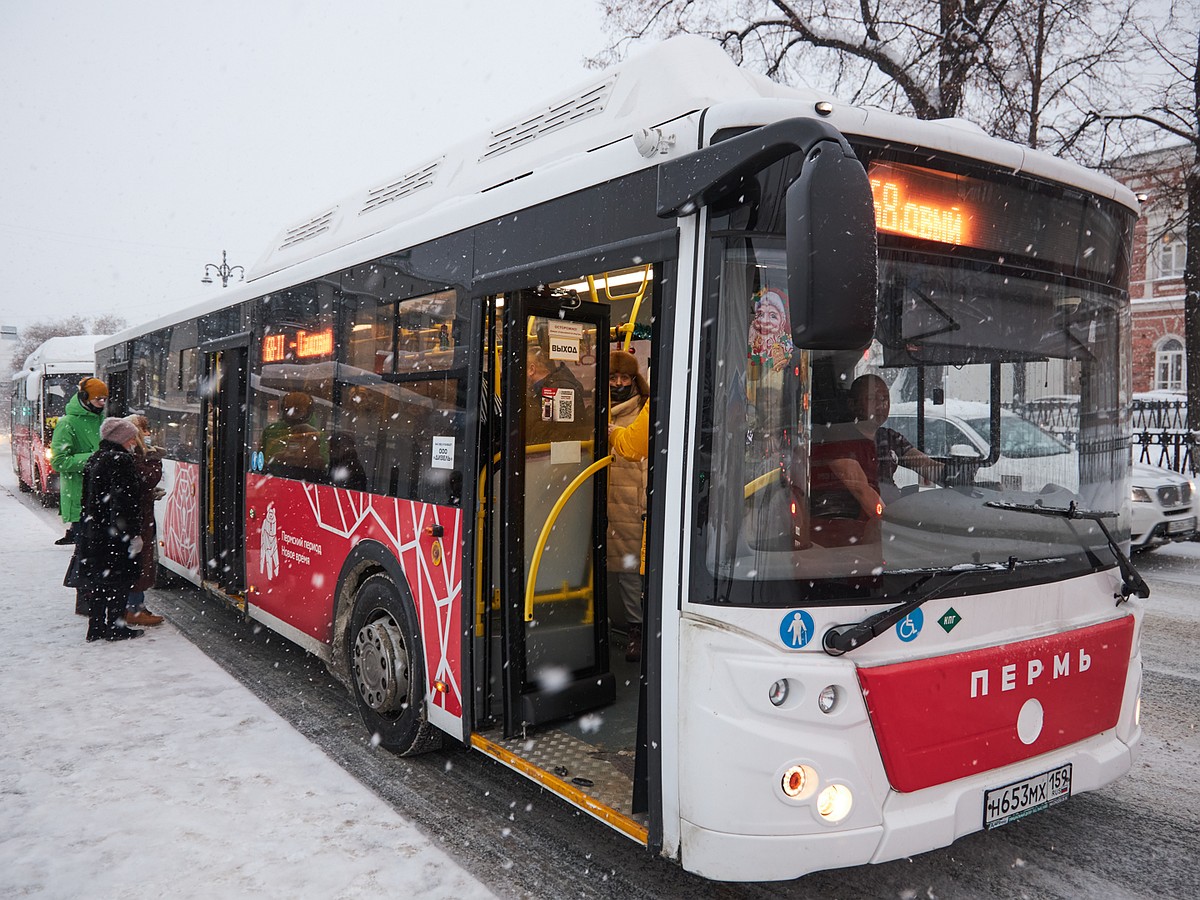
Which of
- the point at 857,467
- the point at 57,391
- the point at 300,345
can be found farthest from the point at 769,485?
the point at 57,391

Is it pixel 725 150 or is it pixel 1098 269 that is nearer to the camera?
pixel 725 150

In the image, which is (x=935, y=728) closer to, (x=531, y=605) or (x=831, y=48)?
(x=531, y=605)

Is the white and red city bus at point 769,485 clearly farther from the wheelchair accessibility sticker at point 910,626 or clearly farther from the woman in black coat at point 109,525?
the woman in black coat at point 109,525

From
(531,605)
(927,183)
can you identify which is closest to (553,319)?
(531,605)

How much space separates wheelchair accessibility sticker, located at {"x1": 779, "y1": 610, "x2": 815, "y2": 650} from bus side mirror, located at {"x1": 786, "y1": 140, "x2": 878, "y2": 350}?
91 cm

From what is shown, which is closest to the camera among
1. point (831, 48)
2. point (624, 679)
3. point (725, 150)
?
point (725, 150)

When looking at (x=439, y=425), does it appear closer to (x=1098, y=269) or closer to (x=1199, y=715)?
(x=1098, y=269)

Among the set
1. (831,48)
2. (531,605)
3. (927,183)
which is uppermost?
(831,48)

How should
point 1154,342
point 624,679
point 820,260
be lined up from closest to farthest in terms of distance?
point 820,260 → point 624,679 → point 1154,342

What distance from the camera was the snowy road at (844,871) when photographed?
3.56 meters

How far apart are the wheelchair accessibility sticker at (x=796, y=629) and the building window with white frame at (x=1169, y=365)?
4039cm

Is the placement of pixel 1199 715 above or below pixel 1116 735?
below

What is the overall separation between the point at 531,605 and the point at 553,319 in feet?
4.42

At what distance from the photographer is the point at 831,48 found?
691 inches
